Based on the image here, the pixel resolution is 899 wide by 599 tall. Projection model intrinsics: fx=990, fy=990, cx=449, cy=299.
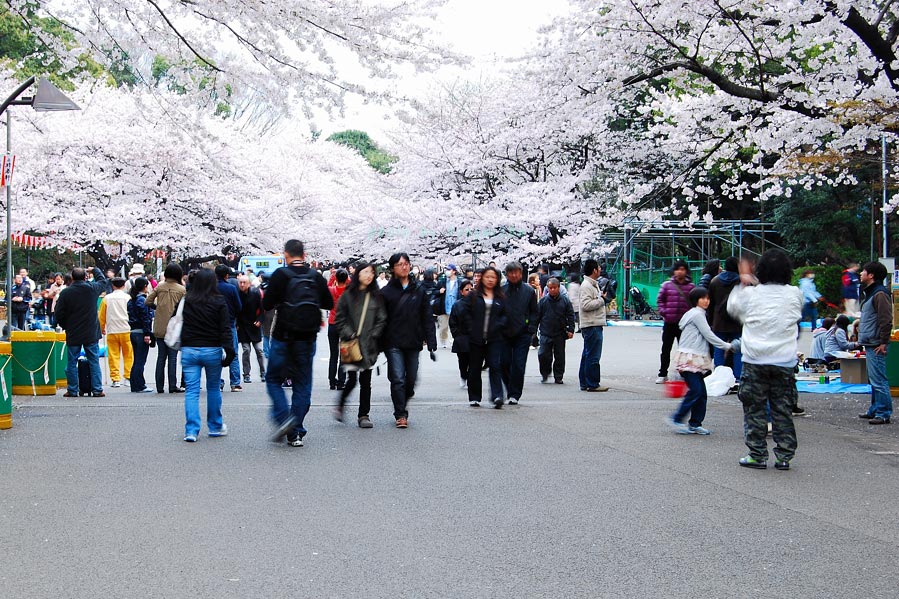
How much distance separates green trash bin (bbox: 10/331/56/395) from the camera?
13.9m

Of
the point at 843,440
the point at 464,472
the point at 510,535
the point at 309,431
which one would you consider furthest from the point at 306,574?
the point at 843,440

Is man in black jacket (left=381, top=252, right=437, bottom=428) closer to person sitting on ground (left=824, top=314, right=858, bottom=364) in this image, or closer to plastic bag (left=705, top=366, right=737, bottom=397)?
plastic bag (left=705, top=366, right=737, bottom=397)

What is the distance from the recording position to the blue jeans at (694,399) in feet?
32.4

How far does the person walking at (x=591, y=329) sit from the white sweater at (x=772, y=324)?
20.0 ft

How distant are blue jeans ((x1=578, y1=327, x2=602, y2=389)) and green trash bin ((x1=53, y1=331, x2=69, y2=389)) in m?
7.54

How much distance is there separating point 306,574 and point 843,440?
6.76 meters

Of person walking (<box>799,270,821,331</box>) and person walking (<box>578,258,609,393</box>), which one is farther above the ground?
person walking (<box>799,270,821,331</box>)

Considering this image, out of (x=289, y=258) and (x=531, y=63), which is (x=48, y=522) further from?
(x=531, y=63)

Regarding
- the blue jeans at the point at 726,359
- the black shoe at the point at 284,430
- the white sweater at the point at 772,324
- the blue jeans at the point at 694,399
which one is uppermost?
the white sweater at the point at 772,324

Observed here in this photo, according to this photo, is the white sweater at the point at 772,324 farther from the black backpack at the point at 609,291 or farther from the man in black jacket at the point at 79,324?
the black backpack at the point at 609,291

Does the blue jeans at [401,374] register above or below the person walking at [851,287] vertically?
below

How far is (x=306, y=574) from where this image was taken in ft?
17.0

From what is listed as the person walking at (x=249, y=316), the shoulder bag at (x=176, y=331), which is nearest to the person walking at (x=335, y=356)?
the person walking at (x=249, y=316)

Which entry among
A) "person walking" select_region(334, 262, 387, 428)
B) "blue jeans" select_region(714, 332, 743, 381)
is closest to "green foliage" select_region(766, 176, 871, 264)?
"blue jeans" select_region(714, 332, 743, 381)
